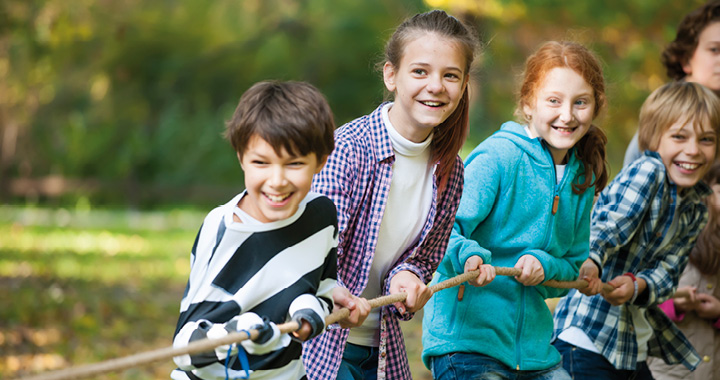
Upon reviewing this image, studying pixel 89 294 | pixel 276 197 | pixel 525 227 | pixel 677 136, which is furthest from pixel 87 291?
pixel 276 197

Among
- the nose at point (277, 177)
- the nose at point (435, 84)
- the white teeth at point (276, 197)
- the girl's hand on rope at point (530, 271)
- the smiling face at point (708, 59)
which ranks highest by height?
the smiling face at point (708, 59)

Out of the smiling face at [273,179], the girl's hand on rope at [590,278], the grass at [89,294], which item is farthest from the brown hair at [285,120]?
the grass at [89,294]

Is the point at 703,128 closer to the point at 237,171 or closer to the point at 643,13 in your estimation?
the point at 643,13

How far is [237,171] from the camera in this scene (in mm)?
20578

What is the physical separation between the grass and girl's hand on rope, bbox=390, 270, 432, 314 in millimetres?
3936

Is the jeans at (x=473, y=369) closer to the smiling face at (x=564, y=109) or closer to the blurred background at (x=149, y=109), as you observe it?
the smiling face at (x=564, y=109)

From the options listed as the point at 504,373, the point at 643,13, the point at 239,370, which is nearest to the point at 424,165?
the point at 504,373

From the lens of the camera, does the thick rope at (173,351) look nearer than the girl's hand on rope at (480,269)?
Yes

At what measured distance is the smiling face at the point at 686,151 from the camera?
13.3 feet

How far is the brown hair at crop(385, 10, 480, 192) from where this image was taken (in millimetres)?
3111

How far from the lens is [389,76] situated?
3223 mm

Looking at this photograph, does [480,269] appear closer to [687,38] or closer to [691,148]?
[691,148]

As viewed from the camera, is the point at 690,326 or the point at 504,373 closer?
the point at 504,373

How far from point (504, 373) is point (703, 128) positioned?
5.27 ft
